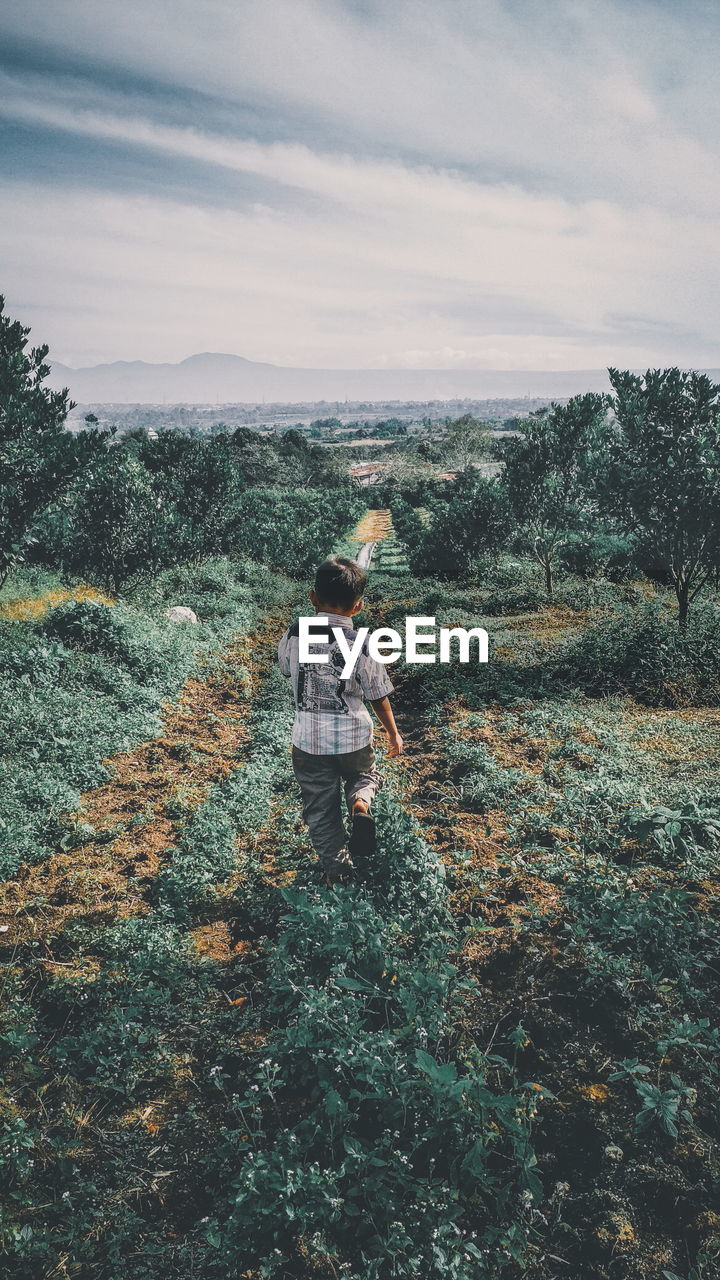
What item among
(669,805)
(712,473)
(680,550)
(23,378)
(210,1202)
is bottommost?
(210,1202)

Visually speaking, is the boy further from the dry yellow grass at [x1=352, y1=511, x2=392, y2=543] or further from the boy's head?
the dry yellow grass at [x1=352, y1=511, x2=392, y2=543]

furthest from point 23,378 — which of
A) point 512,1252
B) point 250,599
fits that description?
point 512,1252

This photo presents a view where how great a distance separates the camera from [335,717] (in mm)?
4289

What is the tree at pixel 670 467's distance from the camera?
12.2 meters

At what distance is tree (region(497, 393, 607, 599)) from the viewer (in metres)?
19.6

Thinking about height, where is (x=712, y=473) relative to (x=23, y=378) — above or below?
below

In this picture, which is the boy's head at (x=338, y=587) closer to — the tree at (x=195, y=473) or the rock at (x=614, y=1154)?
the rock at (x=614, y=1154)

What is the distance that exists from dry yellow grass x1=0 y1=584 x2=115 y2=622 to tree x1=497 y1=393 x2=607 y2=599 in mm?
14243

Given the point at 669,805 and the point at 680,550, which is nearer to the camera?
the point at 669,805

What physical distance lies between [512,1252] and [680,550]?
42.1 feet

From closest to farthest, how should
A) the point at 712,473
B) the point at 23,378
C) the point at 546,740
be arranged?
the point at 546,740 → the point at 712,473 → the point at 23,378

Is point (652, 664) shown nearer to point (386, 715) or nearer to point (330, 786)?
point (386, 715)

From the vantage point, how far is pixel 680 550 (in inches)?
510

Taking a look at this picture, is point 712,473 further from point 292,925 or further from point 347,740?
point 292,925
